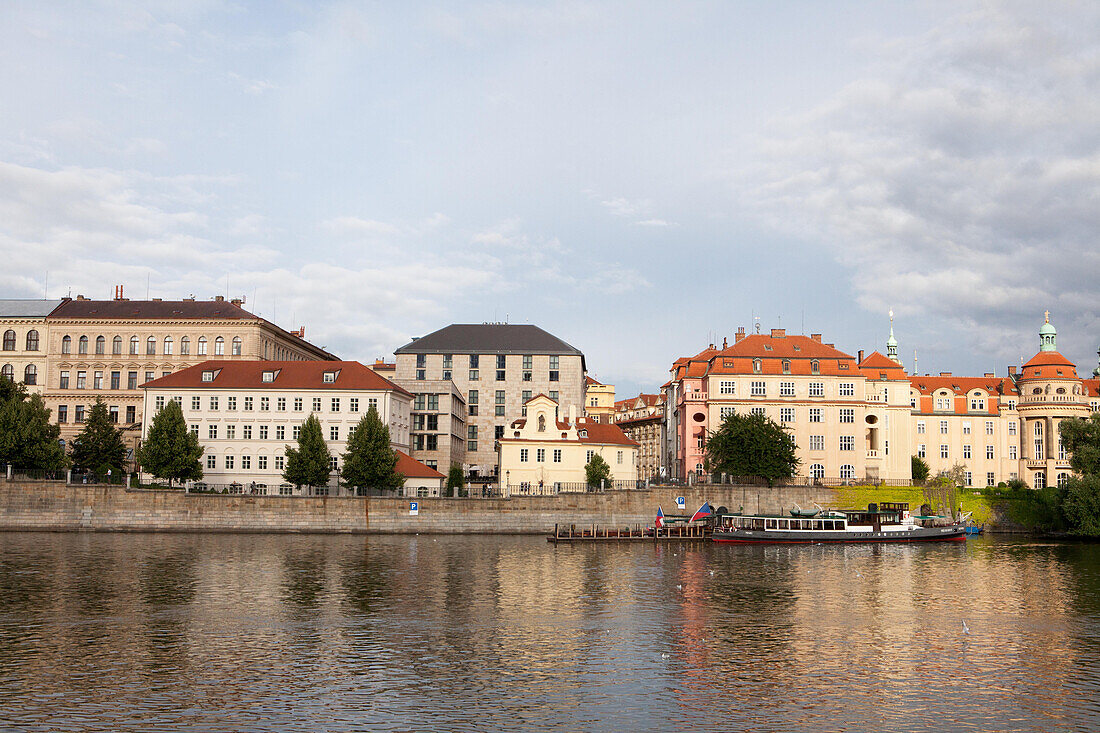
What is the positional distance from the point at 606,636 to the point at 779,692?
1016 cm

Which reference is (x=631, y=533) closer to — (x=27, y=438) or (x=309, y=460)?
(x=309, y=460)

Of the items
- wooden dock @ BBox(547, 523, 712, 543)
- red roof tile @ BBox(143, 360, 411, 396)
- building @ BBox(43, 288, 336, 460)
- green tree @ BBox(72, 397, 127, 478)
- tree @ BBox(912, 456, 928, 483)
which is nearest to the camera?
wooden dock @ BBox(547, 523, 712, 543)

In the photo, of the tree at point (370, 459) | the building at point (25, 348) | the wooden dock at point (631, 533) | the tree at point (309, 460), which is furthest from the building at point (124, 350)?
the wooden dock at point (631, 533)

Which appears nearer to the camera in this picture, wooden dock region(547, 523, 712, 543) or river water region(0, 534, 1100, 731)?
river water region(0, 534, 1100, 731)

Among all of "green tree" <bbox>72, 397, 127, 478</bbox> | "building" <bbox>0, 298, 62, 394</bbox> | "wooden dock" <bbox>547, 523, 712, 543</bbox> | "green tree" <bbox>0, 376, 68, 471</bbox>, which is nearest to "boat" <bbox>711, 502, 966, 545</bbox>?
"wooden dock" <bbox>547, 523, 712, 543</bbox>

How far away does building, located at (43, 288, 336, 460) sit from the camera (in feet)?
400

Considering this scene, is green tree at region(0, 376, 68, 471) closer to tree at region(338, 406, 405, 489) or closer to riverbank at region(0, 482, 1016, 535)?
riverbank at region(0, 482, 1016, 535)

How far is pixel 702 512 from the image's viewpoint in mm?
99750

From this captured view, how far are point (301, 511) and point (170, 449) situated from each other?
48.8 feet

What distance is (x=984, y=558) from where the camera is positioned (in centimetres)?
7488

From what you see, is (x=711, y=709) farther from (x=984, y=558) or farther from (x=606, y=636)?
(x=984, y=558)

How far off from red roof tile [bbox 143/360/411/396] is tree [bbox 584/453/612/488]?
76.5 ft

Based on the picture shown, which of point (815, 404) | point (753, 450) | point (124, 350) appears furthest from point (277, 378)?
point (815, 404)

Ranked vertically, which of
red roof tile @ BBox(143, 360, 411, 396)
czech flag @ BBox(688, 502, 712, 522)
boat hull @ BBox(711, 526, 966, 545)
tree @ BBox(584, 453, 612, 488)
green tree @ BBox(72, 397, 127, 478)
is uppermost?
red roof tile @ BBox(143, 360, 411, 396)
